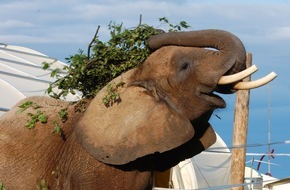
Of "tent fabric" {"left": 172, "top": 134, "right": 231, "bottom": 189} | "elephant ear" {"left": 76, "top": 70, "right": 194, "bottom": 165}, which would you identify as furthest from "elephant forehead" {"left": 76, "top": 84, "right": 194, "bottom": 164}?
"tent fabric" {"left": 172, "top": 134, "right": 231, "bottom": 189}

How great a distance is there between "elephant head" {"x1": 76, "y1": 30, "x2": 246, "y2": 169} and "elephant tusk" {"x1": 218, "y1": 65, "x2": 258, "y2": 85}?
0.16ft

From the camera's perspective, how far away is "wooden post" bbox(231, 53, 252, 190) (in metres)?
15.6

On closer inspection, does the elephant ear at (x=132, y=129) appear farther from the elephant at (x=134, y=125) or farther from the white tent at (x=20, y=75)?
the white tent at (x=20, y=75)

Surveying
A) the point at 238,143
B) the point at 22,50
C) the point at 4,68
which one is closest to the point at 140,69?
the point at 238,143

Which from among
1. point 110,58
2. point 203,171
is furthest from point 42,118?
point 203,171

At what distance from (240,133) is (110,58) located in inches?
297

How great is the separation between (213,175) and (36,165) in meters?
14.5

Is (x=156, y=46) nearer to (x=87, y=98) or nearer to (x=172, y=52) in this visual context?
(x=172, y=52)

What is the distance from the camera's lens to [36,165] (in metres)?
8.30

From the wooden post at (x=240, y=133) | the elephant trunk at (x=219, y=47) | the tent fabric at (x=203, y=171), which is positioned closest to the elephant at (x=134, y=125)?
the elephant trunk at (x=219, y=47)

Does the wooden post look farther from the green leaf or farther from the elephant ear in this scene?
the elephant ear

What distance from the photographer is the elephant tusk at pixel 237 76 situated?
7387 millimetres

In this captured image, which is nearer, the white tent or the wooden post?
the wooden post

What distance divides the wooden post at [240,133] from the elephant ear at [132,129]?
25.2 ft
